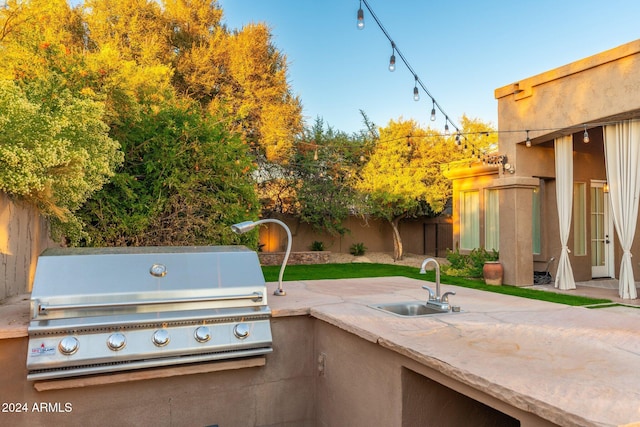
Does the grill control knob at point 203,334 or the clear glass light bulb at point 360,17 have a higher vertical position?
the clear glass light bulb at point 360,17

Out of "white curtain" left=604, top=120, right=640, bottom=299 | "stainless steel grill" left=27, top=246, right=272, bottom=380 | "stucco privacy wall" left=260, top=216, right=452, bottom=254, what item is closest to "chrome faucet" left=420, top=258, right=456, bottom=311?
"stainless steel grill" left=27, top=246, right=272, bottom=380

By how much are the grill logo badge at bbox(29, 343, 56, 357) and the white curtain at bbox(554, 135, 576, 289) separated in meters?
8.17

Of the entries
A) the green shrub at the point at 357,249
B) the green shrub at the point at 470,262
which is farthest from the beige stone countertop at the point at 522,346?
the green shrub at the point at 357,249

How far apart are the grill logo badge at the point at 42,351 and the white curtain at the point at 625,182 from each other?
7.90 meters

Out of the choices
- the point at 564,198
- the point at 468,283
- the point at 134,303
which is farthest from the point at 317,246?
the point at 134,303

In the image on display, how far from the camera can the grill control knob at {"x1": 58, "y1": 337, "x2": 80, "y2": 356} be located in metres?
2.38

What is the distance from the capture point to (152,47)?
41.4 feet

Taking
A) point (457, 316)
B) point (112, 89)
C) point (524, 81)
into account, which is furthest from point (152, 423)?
point (524, 81)

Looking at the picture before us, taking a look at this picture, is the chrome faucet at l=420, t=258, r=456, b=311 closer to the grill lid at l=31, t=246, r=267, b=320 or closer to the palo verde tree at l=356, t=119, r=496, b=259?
the grill lid at l=31, t=246, r=267, b=320

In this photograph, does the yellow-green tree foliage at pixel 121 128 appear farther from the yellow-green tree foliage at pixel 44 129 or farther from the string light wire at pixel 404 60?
the string light wire at pixel 404 60

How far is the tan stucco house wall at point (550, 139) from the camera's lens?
6797 millimetres

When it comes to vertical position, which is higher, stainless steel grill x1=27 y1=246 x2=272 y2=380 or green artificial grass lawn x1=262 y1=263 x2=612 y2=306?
stainless steel grill x1=27 y1=246 x2=272 y2=380

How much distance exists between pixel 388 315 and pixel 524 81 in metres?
7.10

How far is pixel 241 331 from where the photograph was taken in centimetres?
277
